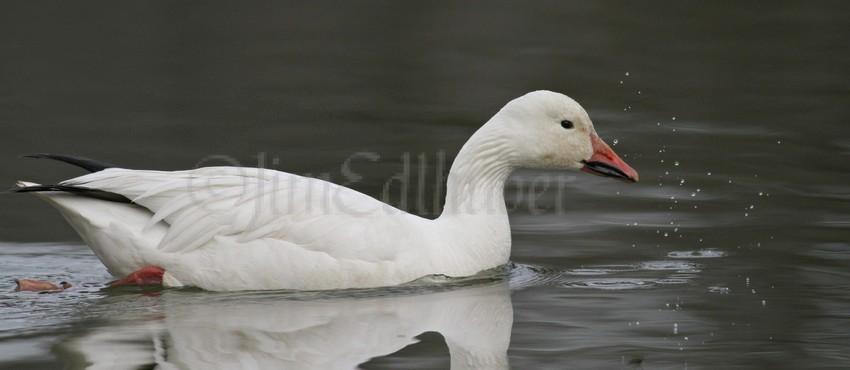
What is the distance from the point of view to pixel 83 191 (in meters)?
7.44

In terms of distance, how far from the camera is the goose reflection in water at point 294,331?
6.00 m

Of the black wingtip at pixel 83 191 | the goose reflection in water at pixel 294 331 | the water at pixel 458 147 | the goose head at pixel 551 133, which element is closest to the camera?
the goose reflection in water at pixel 294 331

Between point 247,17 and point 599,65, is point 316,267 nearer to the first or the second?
point 599,65

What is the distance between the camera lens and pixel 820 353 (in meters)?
6.29

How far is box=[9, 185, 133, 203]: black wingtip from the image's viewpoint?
7305 millimetres

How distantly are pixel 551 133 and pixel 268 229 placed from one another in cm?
185

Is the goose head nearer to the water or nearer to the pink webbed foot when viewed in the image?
the water

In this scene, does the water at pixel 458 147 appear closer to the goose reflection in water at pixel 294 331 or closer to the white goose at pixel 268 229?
the goose reflection in water at pixel 294 331

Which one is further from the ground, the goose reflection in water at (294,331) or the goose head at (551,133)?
the goose head at (551,133)

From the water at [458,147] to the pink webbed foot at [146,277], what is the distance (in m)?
0.15

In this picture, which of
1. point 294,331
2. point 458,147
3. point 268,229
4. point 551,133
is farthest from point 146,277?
point 458,147

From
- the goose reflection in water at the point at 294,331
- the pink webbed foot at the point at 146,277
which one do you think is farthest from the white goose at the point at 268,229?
the goose reflection in water at the point at 294,331

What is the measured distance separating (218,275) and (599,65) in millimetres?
8131

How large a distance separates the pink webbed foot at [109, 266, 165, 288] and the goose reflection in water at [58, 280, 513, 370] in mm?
148
